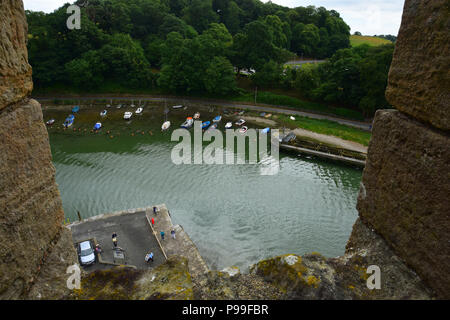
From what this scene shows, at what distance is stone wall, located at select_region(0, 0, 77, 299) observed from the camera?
8.87 feet

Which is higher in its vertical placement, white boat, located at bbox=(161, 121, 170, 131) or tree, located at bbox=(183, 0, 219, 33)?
tree, located at bbox=(183, 0, 219, 33)

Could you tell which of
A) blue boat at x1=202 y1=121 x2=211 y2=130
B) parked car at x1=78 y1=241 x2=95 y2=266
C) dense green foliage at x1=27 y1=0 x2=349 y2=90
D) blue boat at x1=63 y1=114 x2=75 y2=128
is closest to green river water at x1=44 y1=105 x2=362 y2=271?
parked car at x1=78 y1=241 x2=95 y2=266

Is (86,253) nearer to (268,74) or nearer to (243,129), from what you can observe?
(243,129)

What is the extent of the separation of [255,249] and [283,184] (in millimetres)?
7176

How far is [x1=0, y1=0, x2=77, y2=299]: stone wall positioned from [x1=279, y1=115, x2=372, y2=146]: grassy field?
1148 inches

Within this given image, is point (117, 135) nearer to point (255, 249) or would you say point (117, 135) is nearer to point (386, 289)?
point (255, 249)

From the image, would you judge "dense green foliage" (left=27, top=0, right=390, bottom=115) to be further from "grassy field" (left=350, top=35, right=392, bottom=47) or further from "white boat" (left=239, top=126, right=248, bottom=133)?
"grassy field" (left=350, top=35, right=392, bottom=47)

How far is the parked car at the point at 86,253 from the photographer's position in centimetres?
1384

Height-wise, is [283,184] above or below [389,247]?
below

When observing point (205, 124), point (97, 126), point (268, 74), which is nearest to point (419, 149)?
A: point (205, 124)

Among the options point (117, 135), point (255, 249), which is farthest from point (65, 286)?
point (117, 135)

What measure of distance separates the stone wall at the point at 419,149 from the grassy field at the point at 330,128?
2726 cm

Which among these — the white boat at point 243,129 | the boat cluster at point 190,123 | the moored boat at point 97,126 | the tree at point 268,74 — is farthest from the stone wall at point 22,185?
the tree at point 268,74
